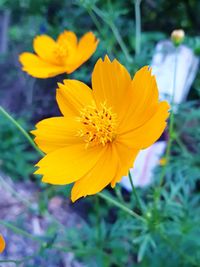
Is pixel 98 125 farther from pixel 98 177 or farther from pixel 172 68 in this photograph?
pixel 172 68

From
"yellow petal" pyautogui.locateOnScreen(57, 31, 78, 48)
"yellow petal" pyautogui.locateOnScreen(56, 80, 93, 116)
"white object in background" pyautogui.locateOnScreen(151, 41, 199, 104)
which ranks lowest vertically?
"white object in background" pyautogui.locateOnScreen(151, 41, 199, 104)

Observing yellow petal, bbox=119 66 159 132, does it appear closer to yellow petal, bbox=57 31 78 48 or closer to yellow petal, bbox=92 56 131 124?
yellow petal, bbox=92 56 131 124

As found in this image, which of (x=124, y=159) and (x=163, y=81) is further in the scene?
(x=163, y=81)

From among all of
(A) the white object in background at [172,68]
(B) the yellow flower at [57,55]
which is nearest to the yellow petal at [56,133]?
(B) the yellow flower at [57,55]

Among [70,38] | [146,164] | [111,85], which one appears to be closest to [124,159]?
[111,85]

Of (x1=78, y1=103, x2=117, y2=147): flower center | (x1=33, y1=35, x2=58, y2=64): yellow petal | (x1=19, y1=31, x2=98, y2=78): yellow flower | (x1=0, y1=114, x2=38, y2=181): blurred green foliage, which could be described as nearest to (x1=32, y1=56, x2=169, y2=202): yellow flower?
(x1=78, y1=103, x2=117, y2=147): flower center
